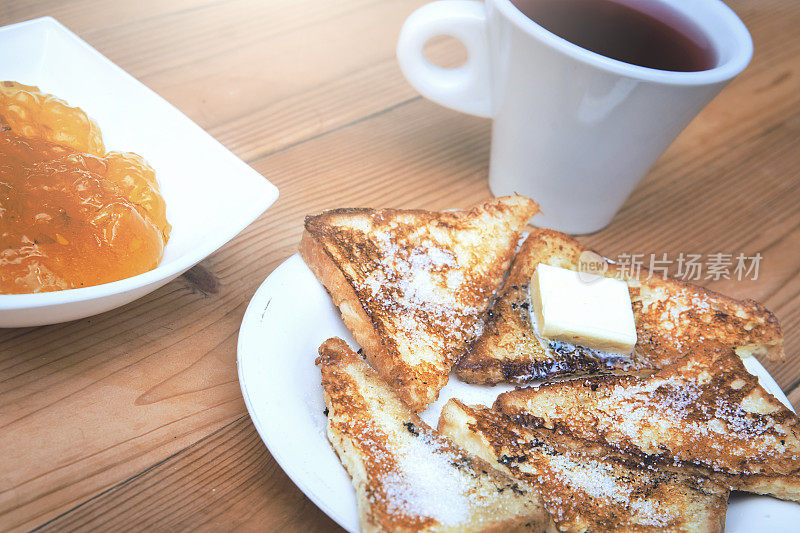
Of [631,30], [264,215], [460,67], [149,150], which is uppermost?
[631,30]

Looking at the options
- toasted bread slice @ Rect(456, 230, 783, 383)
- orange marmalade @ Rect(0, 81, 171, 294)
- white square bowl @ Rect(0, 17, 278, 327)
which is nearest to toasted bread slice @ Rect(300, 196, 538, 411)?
toasted bread slice @ Rect(456, 230, 783, 383)

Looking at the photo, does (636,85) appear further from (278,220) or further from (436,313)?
(278,220)

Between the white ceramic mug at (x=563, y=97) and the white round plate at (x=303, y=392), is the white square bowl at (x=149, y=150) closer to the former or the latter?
the white round plate at (x=303, y=392)

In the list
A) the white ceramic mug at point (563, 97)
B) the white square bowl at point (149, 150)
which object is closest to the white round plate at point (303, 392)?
the white square bowl at point (149, 150)

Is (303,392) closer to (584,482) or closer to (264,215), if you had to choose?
(584,482)

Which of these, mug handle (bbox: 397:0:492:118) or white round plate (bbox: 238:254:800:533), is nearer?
white round plate (bbox: 238:254:800:533)

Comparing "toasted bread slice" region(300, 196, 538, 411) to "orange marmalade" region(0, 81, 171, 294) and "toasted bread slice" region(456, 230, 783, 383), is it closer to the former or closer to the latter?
"toasted bread slice" region(456, 230, 783, 383)

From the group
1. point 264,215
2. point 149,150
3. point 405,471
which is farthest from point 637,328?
point 149,150
